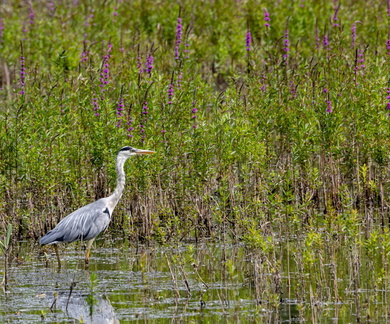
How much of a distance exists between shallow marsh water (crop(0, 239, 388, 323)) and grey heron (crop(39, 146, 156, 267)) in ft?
1.01

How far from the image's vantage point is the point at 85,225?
9625 mm

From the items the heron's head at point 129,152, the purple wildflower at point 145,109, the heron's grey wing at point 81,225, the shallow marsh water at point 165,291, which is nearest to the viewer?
the shallow marsh water at point 165,291

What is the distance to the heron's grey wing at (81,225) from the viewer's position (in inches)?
372

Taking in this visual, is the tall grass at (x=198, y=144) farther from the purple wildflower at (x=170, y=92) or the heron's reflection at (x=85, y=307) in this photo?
the heron's reflection at (x=85, y=307)

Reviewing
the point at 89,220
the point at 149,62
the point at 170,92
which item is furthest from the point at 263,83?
the point at 89,220

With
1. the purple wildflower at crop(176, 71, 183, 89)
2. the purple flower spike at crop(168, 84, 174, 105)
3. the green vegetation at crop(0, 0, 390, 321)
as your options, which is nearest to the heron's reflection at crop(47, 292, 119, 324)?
the green vegetation at crop(0, 0, 390, 321)

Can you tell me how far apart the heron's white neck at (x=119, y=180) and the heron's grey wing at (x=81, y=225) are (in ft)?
0.60

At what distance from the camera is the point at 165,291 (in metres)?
8.12

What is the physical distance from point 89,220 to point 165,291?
193cm

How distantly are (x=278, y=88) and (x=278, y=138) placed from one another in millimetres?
725

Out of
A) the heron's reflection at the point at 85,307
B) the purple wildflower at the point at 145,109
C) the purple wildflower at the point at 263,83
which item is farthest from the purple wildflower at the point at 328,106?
the heron's reflection at the point at 85,307

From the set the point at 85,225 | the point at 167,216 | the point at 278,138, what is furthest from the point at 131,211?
the point at 278,138

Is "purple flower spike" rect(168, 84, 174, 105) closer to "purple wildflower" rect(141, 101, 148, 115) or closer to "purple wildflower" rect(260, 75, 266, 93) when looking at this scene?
"purple wildflower" rect(141, 101, 148, 115)

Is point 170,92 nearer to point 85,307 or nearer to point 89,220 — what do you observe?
point 89,220
